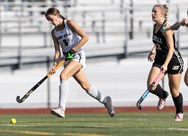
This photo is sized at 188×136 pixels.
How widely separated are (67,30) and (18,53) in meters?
14.7

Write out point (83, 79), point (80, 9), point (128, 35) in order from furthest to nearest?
point (80, 9), point (128, 35), point (83, 79)

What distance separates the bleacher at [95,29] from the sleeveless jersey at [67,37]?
45.7 ft

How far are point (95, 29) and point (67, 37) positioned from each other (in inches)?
616

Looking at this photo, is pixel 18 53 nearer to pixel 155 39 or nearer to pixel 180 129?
pixel 155 39

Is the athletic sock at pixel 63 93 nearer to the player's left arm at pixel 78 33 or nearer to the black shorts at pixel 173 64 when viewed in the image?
the player's left arm at pixel 78 33

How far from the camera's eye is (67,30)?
52.6 ft

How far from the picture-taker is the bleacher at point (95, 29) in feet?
101

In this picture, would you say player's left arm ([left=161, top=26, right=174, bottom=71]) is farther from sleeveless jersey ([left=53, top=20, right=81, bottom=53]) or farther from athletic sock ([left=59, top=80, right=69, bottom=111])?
athletic sock ([left=59, top=80, right=69, bottom=111])

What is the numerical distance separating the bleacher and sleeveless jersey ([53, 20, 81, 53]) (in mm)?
13930

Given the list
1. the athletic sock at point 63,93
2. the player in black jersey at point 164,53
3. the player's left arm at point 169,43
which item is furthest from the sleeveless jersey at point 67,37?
the player's left arm at point 169,43

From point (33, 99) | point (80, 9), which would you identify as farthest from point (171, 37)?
point (80, 9)

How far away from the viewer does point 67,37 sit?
16094 mm

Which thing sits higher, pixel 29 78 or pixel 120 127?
pixel 120 127

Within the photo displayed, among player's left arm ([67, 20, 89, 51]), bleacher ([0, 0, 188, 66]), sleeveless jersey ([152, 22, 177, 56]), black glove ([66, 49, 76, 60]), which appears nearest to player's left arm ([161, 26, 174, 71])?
sleeveless jersey ([152, 22, 177, 56])
